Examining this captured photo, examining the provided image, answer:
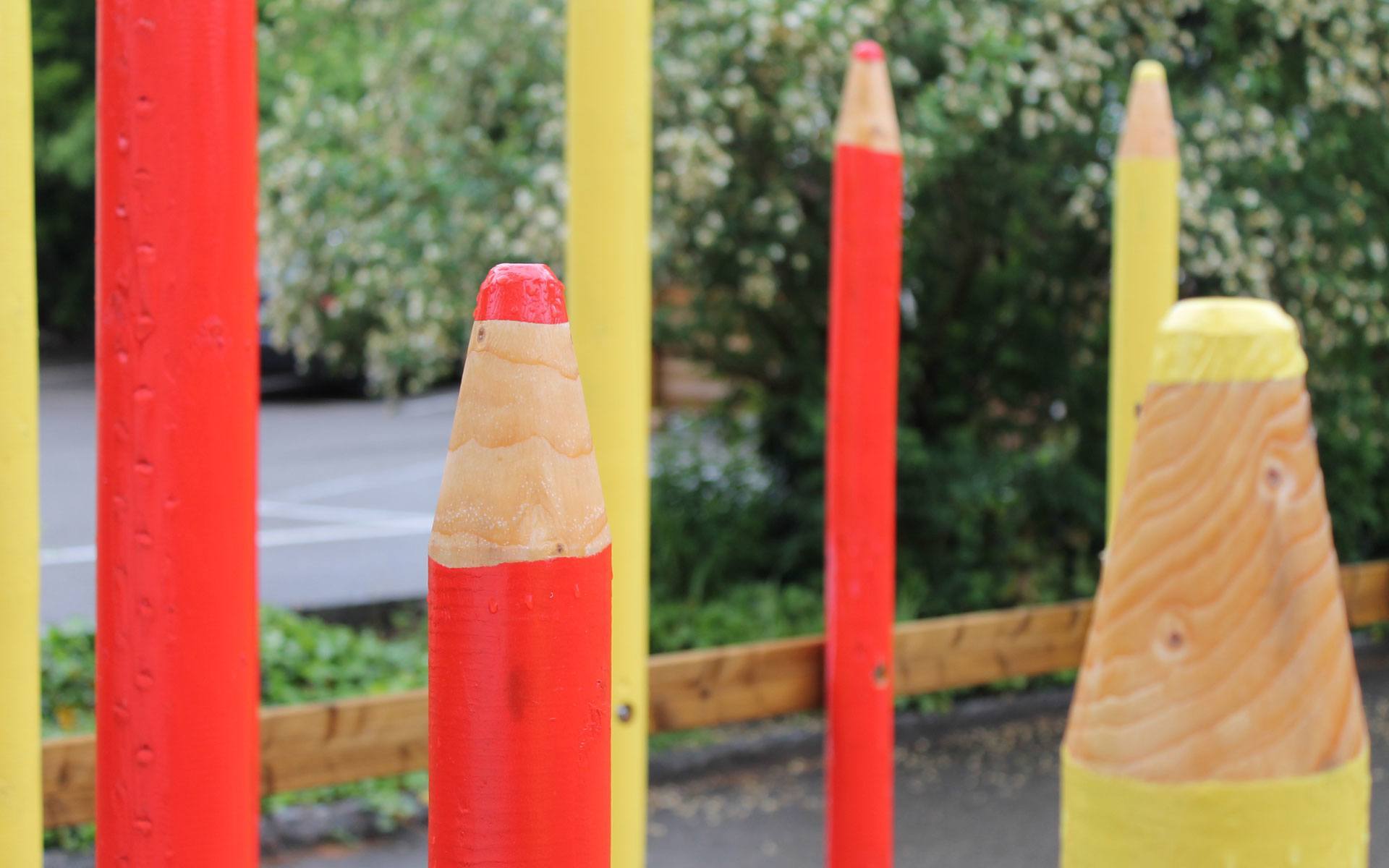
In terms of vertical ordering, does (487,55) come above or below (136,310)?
above

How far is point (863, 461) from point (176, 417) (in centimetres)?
175

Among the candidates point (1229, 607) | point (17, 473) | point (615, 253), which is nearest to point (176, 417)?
point (17, 473)

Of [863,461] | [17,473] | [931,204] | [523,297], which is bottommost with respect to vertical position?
[863,461]

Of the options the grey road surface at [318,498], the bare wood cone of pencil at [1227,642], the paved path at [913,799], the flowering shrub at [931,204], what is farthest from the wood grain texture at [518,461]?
the grey road surface at [318,498]

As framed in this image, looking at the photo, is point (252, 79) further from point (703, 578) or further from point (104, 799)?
point (703, 578)

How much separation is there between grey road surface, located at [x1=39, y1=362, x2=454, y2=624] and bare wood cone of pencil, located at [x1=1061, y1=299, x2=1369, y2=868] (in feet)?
17.6

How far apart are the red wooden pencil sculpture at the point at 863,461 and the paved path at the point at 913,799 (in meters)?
1.48

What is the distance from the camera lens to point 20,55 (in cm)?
152

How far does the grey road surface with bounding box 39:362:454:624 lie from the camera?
7305 mm

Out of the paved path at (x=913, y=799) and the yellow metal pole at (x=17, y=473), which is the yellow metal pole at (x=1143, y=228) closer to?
the paved path at (x=913, y=799)

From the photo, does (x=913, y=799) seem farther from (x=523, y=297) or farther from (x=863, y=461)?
(x=523, y=297)

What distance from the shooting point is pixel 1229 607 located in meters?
0.89

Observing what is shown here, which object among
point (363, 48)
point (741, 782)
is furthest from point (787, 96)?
point (363, 48)

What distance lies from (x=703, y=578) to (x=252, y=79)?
519 cm
